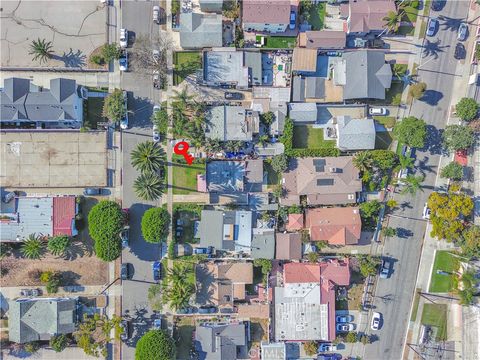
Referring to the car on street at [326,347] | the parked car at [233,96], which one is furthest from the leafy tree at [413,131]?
the car on street at [326,347]

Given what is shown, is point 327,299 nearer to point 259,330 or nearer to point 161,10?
point 259,330

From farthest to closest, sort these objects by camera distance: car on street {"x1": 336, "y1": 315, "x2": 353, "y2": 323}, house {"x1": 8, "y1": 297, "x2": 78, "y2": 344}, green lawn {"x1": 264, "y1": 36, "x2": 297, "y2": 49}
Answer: car on street {"x1": 336, "y1": 315, "x2": 353, "y2": 323}, green lawn {"x1": 264, "y1": 36, "x2": 297, "y2": 49}, house {"x1": 8, "y1": 297, "x2": 78, "y2": 344}

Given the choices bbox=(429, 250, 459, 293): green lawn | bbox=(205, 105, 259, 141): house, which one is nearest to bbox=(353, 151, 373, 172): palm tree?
bbox=(205, 105, 259, 141): house

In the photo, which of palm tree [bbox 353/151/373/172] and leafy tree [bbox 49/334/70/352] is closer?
leafy tree [bbox 49/334/70/352]

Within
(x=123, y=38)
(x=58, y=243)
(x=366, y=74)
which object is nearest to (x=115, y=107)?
(x=123, y=38)

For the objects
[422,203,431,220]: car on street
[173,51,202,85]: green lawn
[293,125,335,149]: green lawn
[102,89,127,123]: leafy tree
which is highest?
[173,51,202,85]: green lawn

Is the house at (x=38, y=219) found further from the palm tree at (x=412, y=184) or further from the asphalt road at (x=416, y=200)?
the palm tree at (x=412, y=184)

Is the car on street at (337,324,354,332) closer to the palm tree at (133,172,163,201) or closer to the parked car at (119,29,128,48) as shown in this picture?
the palm tree at (133,172,163,201)
